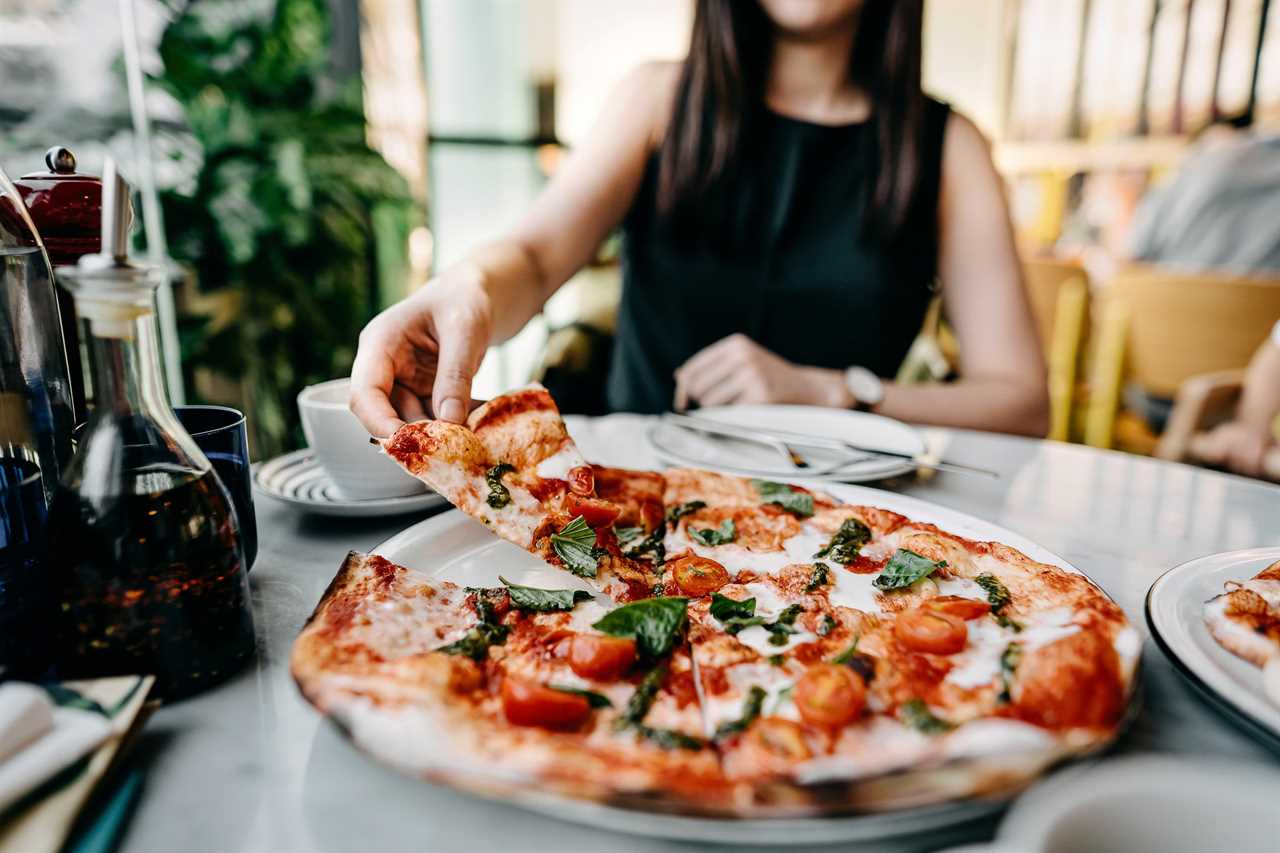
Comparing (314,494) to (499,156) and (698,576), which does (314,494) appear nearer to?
(698,576)

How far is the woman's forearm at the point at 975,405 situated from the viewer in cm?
205

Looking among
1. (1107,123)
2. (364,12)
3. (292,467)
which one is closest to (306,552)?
(292,467)

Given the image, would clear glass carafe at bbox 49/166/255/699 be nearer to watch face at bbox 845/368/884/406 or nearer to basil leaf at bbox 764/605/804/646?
basil leaf at bbox 764/605/804/646

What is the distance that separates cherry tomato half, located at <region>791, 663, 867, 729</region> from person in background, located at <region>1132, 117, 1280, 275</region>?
5.10 metres

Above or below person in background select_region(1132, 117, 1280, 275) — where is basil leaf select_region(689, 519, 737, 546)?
below

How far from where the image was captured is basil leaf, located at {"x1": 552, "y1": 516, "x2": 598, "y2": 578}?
38.4 inches

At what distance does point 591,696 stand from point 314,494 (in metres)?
0.68

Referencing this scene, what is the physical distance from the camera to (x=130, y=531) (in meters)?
0.66

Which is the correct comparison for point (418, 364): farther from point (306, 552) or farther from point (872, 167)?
point (872, 167)

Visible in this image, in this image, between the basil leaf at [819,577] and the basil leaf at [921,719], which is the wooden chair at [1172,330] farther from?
the basil leaf at [921,719]

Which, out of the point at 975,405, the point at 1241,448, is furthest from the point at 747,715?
the point at 1241,448

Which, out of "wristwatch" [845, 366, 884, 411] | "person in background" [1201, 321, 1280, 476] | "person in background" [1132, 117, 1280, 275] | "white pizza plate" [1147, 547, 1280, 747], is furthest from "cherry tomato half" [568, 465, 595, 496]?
"person in background" [1132, 117, 1280, 275]

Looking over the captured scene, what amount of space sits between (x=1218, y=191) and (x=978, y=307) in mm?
3578

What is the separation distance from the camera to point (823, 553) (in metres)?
1.05
